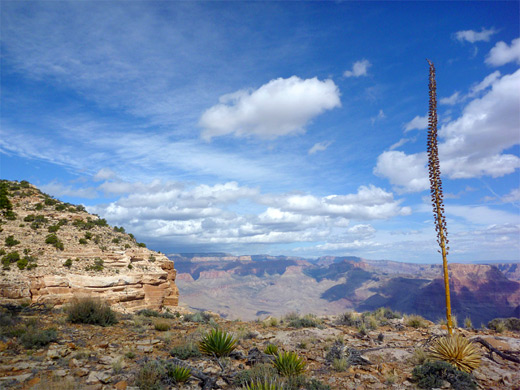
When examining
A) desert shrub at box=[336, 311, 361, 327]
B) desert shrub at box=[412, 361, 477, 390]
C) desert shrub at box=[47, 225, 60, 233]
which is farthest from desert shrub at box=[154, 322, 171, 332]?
desert shrub at box=[47, 225, 60, 233]

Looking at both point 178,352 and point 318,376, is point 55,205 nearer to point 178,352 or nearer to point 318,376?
point 178,352

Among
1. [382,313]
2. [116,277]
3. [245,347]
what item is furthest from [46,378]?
[382,313]

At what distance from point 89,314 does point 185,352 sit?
23.3 ft

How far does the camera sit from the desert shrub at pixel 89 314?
1387 centimetres

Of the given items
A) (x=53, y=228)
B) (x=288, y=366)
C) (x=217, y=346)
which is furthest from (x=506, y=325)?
(x=53, y=228)

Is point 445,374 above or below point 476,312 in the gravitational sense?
above

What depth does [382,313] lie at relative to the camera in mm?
19812

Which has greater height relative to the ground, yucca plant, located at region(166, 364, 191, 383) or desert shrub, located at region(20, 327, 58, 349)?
desert shrub, located at region(20, 327, 58, 349)

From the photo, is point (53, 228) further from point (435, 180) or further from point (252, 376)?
point (435, 180)

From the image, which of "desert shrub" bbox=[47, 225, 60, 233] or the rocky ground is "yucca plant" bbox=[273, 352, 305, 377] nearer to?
the rocky ground

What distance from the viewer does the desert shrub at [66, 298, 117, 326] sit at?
13.9 metres

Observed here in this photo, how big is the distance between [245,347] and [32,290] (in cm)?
1598

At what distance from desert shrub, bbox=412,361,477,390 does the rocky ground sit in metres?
0.24

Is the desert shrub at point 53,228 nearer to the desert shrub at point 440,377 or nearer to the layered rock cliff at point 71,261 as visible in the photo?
the layered rock cliff at point 71,261
